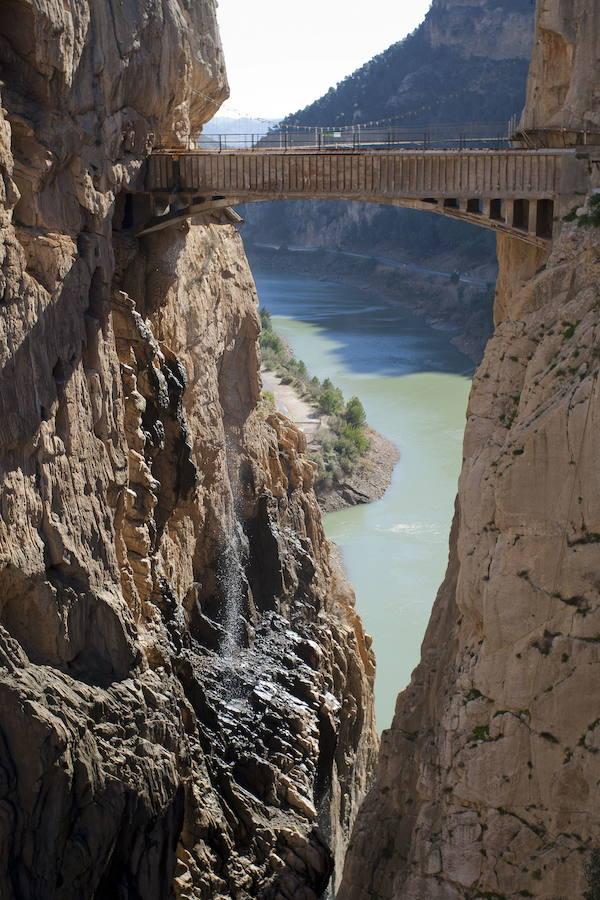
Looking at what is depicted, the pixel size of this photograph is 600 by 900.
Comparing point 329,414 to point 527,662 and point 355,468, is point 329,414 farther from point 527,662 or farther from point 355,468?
point 527,662

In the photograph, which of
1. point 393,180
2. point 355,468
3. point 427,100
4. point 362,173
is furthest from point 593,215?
point 427,100

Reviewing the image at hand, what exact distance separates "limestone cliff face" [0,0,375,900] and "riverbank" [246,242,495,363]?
1917 inches

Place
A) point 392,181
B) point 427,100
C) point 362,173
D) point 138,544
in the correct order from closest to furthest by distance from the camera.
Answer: point 138,544
point 392,181
point 362,173
point 427,100

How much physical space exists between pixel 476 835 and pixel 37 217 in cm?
1097

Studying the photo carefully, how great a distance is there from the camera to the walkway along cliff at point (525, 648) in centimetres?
1769

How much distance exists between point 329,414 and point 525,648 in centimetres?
4814

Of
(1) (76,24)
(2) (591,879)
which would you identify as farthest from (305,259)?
(2) (591,879)

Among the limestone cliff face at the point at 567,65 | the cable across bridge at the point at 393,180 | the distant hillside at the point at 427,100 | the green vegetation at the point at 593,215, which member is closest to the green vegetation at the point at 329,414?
the cable across bridge at the point at 393,180

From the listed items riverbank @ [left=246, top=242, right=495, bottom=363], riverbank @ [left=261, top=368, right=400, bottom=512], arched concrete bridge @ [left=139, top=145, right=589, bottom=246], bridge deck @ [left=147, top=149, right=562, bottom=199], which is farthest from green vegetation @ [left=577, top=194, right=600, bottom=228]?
riverbank @ [left=246, top=242, right=495, bottom=363]

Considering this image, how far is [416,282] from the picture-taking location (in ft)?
338

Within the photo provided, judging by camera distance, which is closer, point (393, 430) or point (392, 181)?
point (392, 181)

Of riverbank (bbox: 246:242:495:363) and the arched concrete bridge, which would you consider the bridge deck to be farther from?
riverbank (bbox: 246:242:495:363)

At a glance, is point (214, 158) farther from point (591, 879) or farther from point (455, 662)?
point (591, 879)

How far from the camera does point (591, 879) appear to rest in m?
17.3
